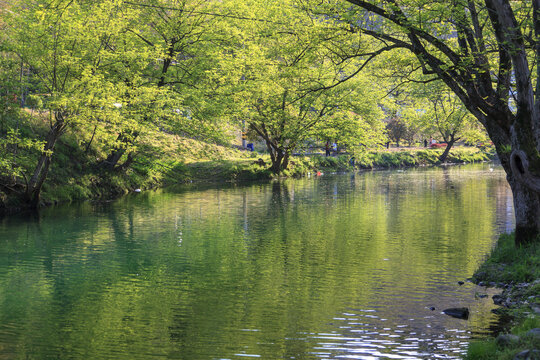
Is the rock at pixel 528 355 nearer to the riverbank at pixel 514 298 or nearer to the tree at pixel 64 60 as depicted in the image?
the riverbank at pixel 514 298

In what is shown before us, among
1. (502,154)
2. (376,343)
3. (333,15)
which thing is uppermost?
(333,15)

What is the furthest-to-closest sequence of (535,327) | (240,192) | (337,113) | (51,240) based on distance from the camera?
(337,113)
(240,192)
(51,240)
(535,327)

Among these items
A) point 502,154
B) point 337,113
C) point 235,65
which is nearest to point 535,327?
point 502,154

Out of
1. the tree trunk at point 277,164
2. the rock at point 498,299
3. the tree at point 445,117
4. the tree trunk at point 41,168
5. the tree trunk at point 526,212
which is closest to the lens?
the rock at point 498,299

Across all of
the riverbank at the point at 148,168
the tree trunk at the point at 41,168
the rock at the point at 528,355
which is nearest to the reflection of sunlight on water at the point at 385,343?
A: the rock at the point at 528,355

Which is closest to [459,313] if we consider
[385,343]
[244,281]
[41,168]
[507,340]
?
[385,343]

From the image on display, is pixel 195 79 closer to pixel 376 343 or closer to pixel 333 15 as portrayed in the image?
pixel 333 15

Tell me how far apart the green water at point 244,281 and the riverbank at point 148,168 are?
3781 mm

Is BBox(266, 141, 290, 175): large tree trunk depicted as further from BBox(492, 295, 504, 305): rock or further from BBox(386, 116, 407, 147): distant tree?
BBox(386, 116, 407, 147): distant tree

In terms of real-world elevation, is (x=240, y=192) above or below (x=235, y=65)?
below

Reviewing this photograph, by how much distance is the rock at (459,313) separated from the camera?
10.9 m

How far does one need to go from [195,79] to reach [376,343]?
31.4 meters

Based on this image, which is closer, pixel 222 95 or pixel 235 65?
pixel 222 95

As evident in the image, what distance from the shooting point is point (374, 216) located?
84.1ft
